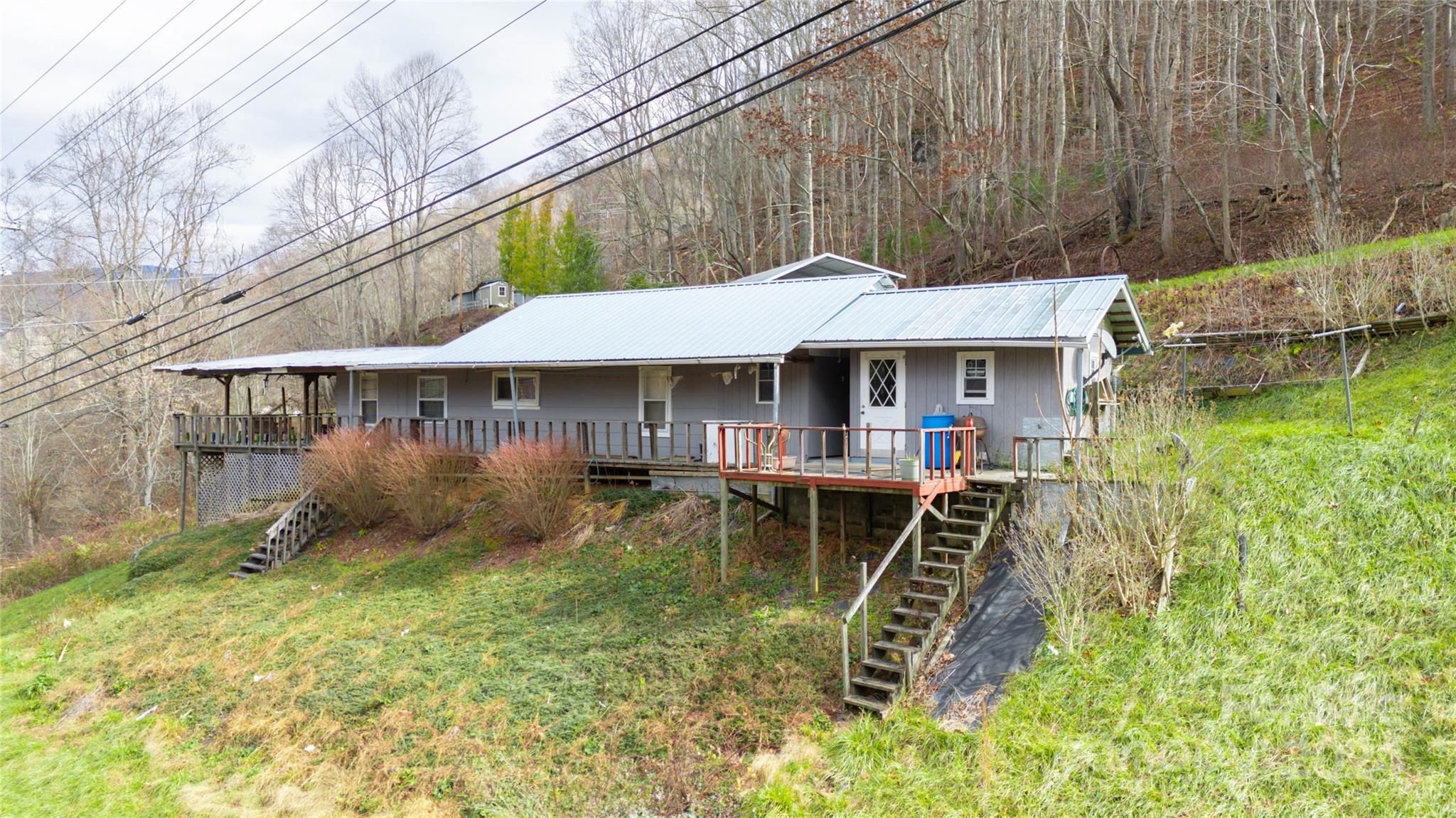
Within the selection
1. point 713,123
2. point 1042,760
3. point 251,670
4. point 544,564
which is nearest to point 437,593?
point 544,564

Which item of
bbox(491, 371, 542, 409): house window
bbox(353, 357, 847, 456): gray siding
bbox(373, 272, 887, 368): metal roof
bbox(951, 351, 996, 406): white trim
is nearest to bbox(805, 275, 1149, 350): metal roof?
bbox(951, 351, 996, 406): white trim

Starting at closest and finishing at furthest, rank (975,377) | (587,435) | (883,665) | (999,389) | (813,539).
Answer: (883,665) → (813,539) → (999,389) → (975,377) → (587,435)

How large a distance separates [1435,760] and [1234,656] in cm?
175

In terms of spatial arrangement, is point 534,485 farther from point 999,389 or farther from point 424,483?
point 999,389

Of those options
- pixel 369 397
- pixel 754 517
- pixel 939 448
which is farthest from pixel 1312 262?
pixel 369 397

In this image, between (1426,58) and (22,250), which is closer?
(1426,58)

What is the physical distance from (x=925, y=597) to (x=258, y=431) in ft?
64.4

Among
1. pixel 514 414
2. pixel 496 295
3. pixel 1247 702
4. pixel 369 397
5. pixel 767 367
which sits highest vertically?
pixel 496 295

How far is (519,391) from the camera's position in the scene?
20.1 m

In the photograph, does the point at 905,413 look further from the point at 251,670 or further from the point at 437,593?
the point at 251,670

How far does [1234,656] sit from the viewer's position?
8453 millimetres

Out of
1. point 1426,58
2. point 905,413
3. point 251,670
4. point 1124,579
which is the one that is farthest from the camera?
point 1426,58

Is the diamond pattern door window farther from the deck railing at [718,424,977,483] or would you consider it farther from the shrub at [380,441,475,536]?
the shrub at [380,441,475,536]

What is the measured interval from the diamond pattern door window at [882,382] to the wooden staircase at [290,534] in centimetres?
1313
